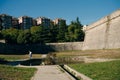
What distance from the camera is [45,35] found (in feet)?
254

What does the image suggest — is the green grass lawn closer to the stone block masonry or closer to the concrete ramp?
the concrete ramp

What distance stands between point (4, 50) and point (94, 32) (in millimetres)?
21481

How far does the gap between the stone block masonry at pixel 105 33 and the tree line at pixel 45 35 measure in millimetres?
21153

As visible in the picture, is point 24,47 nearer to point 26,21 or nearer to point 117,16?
point 117,16

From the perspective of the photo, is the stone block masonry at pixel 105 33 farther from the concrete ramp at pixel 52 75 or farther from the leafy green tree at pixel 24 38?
the concrete ramp at pixel 52 75

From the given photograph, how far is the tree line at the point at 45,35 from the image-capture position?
7181 centimetres

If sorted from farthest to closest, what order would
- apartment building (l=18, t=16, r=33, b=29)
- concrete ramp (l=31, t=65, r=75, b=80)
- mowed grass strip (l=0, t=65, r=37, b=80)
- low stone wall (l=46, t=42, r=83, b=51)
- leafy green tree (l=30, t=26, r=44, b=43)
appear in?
apartment building (l=18, t=16, r=33, b=29) < leafy green tree (l=30, t=26, r=44, b=43) < low stone wall (l=46, t=42, r=83, b=51) < concrete ramp (l=31, t=65, r=75, b=80) < mowed grass strip (l=0, t=65, r=37, b=80)

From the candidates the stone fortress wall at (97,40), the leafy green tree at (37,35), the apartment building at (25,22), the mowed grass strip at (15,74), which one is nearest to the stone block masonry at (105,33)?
the stone fortress wall at (97,40)

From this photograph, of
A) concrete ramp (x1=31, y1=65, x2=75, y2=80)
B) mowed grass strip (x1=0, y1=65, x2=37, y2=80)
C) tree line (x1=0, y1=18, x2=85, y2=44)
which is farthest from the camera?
tree line (x1=0, y1=18, x2=85, y2=44)

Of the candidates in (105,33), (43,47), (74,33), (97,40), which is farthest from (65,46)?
(105,33)

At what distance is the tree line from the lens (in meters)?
71.8

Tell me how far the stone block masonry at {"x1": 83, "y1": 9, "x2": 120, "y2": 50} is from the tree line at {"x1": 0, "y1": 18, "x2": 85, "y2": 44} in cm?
2115

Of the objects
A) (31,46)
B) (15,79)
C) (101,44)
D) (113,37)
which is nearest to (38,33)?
(31,46)

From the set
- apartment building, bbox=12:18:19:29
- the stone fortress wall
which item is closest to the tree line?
the stone fortress wall
